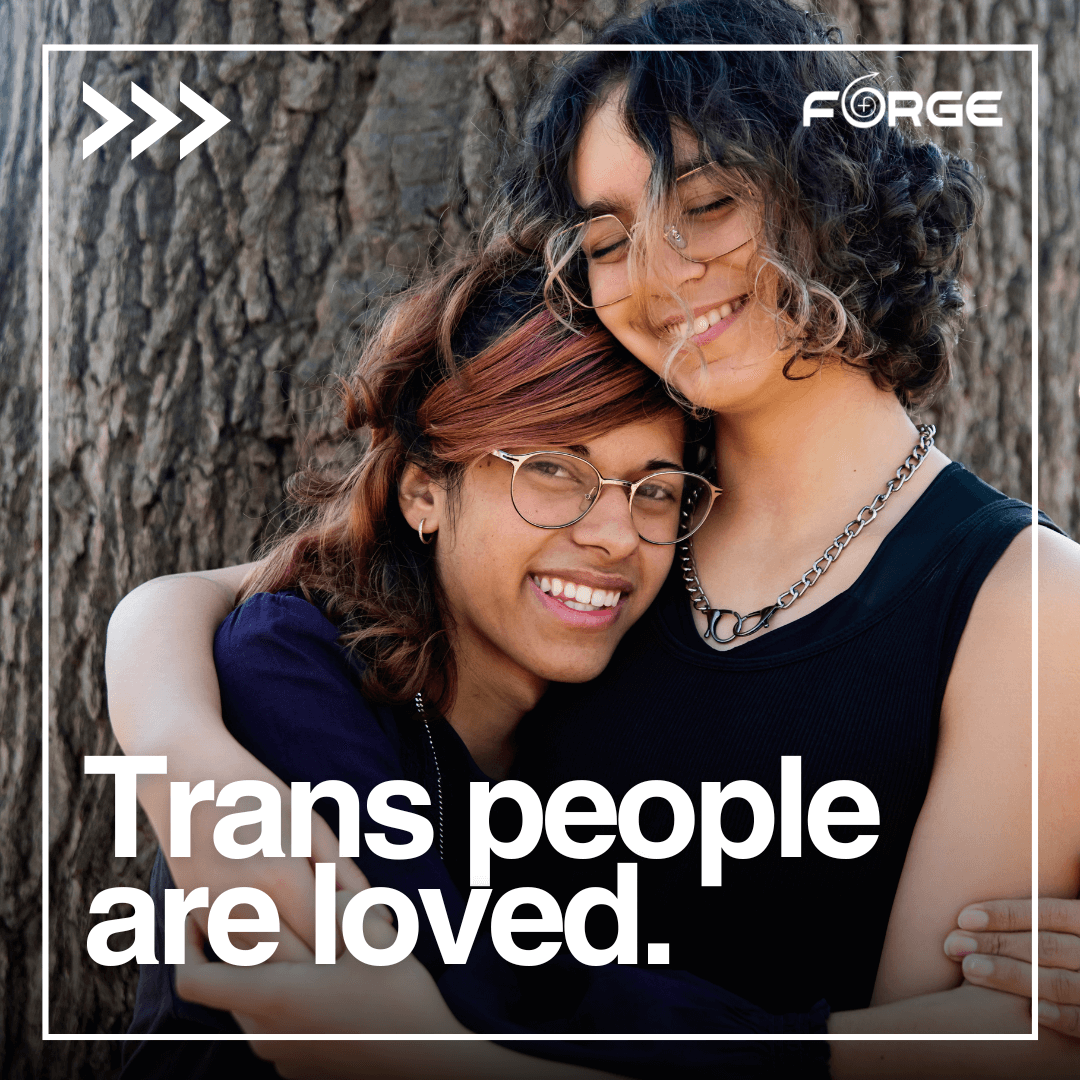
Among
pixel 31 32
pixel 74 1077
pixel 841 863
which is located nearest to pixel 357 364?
pixel 31 32

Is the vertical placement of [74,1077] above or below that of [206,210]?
below

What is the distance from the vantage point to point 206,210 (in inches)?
93.0

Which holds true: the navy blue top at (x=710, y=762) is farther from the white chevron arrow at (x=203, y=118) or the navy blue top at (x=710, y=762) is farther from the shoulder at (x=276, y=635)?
the white chevron arrow at (x=203, y=118)

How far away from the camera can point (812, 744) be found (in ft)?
5.54

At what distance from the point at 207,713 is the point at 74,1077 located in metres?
1.37

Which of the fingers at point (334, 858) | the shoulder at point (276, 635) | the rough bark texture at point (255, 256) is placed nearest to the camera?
the fingers at point (334, 858)

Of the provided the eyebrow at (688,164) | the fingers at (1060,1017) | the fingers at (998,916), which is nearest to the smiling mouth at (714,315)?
the eyebrow at (688,164)

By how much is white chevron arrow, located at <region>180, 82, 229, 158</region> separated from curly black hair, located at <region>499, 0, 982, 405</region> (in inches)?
34.1

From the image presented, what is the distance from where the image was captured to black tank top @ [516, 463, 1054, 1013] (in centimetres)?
162

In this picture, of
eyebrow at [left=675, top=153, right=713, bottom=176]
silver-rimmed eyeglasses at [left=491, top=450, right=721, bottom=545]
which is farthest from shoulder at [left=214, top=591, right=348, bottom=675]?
eyebrow at [left=675, top=153, right=713, bottom=176]

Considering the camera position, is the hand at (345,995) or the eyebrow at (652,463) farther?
the eyebrow at (652,463)

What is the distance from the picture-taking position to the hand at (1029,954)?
1481 mm

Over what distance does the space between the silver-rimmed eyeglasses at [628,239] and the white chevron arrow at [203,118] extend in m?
0.95

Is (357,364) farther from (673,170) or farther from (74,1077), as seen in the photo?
(74,1077)
